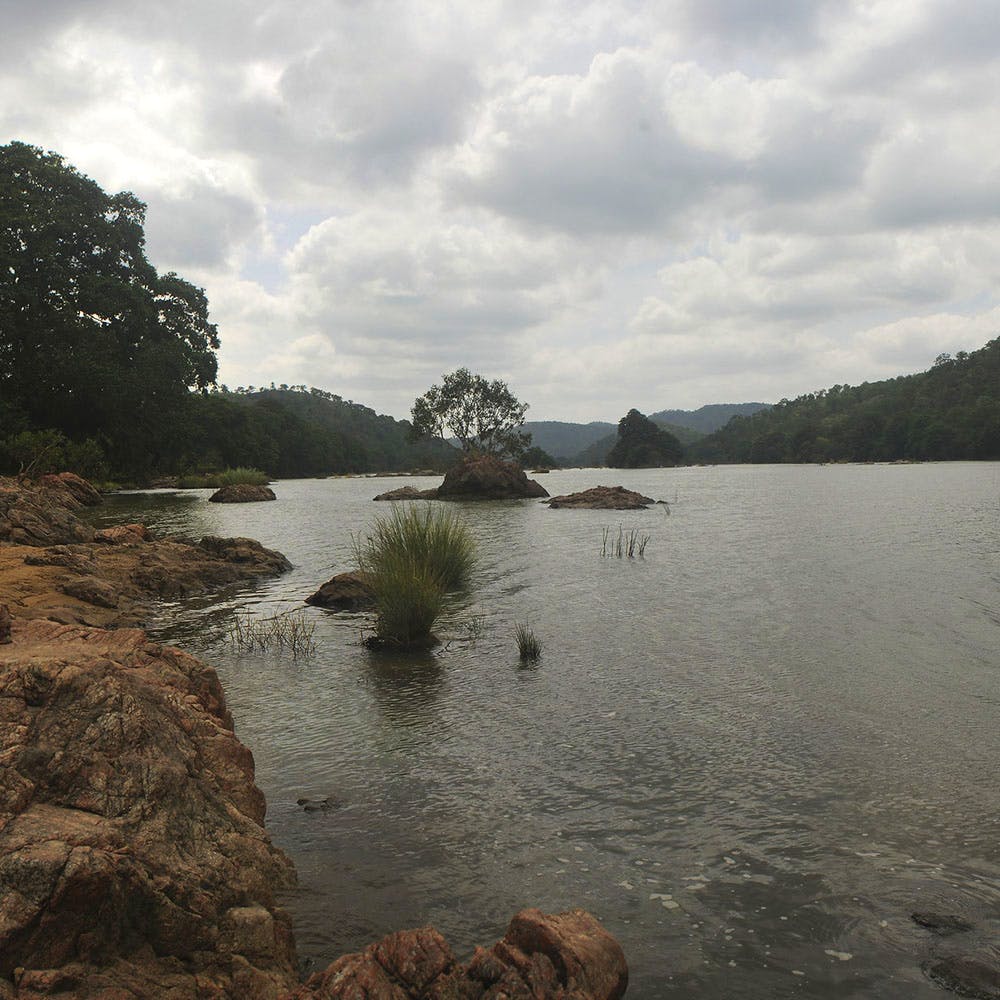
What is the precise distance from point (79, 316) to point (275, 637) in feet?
126

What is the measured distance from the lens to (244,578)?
15492 mm

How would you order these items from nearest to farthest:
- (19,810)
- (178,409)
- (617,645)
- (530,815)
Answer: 1. (19,810)
2. (530,815)
3. (617,645)
4. (178,409)

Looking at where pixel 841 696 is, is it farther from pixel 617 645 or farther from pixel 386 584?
pixel 386 584

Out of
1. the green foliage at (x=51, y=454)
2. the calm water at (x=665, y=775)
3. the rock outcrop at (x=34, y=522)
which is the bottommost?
the calm water at (x=665, y=775)

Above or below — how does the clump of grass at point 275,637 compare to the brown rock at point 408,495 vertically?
below

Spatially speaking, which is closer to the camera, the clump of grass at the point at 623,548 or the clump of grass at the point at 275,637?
the clump of grass at the point at 275,637

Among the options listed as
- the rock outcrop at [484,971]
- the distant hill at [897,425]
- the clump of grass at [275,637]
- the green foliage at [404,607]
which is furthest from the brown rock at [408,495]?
the distant hill at [897,425]

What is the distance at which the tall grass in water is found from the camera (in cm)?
959

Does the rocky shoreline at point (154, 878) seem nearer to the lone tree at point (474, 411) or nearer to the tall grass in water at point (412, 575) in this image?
the tall grass in water at point (412, 575)

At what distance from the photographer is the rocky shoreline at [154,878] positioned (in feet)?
8.16

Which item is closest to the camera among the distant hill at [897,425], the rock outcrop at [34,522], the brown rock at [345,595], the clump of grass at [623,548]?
the brown rock at [345,595]

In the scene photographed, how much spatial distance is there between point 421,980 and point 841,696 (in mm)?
5894

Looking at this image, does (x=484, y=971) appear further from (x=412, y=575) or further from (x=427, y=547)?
(x=427, y=547)

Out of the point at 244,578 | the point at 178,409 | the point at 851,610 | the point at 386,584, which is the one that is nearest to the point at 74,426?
the point at 178,409
